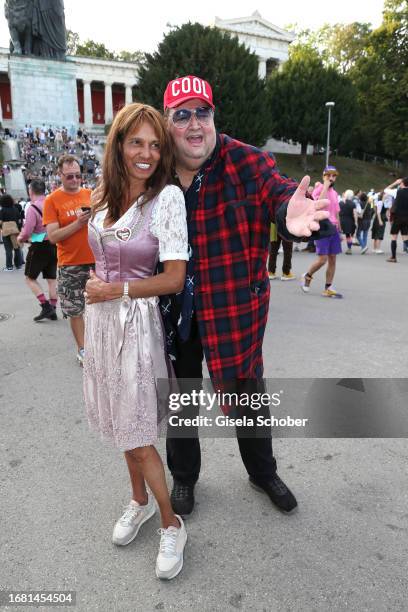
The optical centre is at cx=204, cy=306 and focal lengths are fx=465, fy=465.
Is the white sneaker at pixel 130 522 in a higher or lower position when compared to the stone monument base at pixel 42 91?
lower

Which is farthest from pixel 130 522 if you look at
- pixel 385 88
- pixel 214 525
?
pixel 385 88

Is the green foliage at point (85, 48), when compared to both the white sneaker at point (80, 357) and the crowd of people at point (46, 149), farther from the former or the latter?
the white sneaker at point (80, 357)

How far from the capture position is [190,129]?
2.19 metres

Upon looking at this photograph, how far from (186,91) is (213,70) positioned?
3354cm

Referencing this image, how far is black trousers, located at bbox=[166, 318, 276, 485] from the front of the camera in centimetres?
241

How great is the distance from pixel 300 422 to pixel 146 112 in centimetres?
248

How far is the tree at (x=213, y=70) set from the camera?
31.9 metres

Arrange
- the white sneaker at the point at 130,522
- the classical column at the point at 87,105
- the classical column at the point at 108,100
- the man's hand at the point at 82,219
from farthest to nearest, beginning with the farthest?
1. the classical column at the point at 108,100
2. the classical column at the point at 87,105
3. the man's hand at the point at 82,219
4. the white sneaker at the point at 130,522

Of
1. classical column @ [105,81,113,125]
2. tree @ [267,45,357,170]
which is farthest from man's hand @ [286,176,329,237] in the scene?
classical column @ [105,81,113,125]

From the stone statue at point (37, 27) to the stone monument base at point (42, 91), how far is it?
0.78 m

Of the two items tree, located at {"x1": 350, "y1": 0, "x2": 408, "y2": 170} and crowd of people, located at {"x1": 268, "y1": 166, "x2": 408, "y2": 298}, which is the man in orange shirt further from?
tree, located at {"x1": 350, "y1": 0, "x2": 408, "y2": 170}

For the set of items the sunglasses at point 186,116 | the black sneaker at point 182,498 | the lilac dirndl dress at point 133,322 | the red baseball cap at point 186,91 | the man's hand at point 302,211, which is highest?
the red baseball cap at point 186,91

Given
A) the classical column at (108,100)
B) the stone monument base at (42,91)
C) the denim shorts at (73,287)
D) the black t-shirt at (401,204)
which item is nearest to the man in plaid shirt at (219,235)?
the denim shorts at (73,287)

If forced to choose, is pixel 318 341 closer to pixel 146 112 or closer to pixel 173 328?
pixel 173 328
